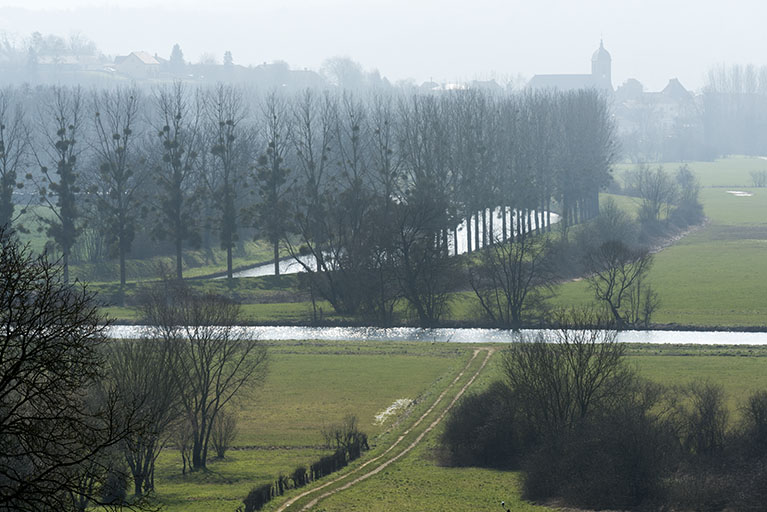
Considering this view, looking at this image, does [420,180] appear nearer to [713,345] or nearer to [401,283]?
[401,283]

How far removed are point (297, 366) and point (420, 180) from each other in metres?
35.2

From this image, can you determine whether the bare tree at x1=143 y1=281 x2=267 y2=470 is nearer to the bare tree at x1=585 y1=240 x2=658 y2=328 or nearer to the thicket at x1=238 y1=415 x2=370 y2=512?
the thicket at x1=238 y1=415 x2=370 y2=512

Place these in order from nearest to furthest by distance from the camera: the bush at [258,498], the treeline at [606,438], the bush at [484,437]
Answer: the bush at [258,498], the treeline at [606,438], the bush at [484,437]

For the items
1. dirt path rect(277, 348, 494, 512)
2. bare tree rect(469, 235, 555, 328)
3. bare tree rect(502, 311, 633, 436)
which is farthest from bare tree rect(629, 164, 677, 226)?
bare tree rect(502, 311, 633, 436)

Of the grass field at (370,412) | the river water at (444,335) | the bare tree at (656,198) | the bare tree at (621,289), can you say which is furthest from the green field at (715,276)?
the grass field at (370,412)

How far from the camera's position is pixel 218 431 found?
43062mm

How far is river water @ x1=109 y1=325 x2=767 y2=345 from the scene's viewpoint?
2623 inches

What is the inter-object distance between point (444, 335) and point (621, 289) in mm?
13611

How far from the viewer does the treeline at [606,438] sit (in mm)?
34844

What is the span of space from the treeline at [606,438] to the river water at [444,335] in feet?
66.7

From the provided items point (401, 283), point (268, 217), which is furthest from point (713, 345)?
point (268, 217)

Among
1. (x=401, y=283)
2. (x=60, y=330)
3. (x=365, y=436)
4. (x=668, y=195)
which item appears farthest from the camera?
(x=668, y=195)

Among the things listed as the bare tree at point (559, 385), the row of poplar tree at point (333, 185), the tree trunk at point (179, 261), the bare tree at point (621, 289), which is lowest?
the bare tree at point (559, 385)

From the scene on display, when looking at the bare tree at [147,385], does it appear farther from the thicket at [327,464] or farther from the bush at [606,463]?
the bush at [606,463]
